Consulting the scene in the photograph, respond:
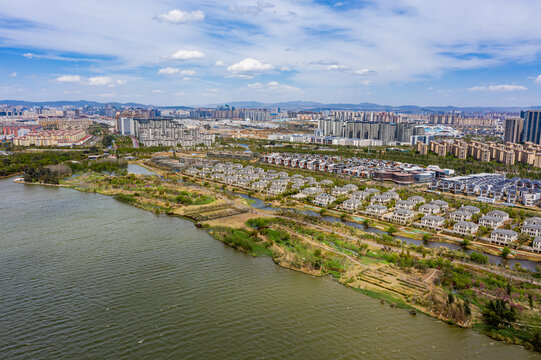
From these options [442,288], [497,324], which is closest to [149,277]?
[442,288]

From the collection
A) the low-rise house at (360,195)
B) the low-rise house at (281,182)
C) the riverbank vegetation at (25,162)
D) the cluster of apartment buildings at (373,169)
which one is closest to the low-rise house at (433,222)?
the low-rise house at (360,195)

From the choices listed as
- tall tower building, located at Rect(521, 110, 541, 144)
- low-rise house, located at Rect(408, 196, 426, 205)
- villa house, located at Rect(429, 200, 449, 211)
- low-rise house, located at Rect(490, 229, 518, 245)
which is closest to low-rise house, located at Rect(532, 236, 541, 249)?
low-rise house, located at Rect(490, 229, 518, 245)

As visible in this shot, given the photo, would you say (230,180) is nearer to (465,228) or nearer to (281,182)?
(281,182)

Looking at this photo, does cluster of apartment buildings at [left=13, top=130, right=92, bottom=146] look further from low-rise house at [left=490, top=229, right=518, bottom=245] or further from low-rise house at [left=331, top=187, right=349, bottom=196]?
low-rise house at [left=490, top=229, right=518, bottom=245]

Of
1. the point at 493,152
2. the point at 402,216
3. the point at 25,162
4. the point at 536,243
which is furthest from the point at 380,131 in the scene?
the point at 25,162

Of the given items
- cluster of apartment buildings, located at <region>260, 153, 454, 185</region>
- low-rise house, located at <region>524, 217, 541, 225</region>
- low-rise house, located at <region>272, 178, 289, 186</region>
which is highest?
cluster of apartment buildings, located at <region>260, 153, 454, 185</region>

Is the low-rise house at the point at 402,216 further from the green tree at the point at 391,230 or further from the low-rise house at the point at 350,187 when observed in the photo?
the low-rise house at the point at 350,187

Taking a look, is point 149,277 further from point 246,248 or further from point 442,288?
point 442,288
